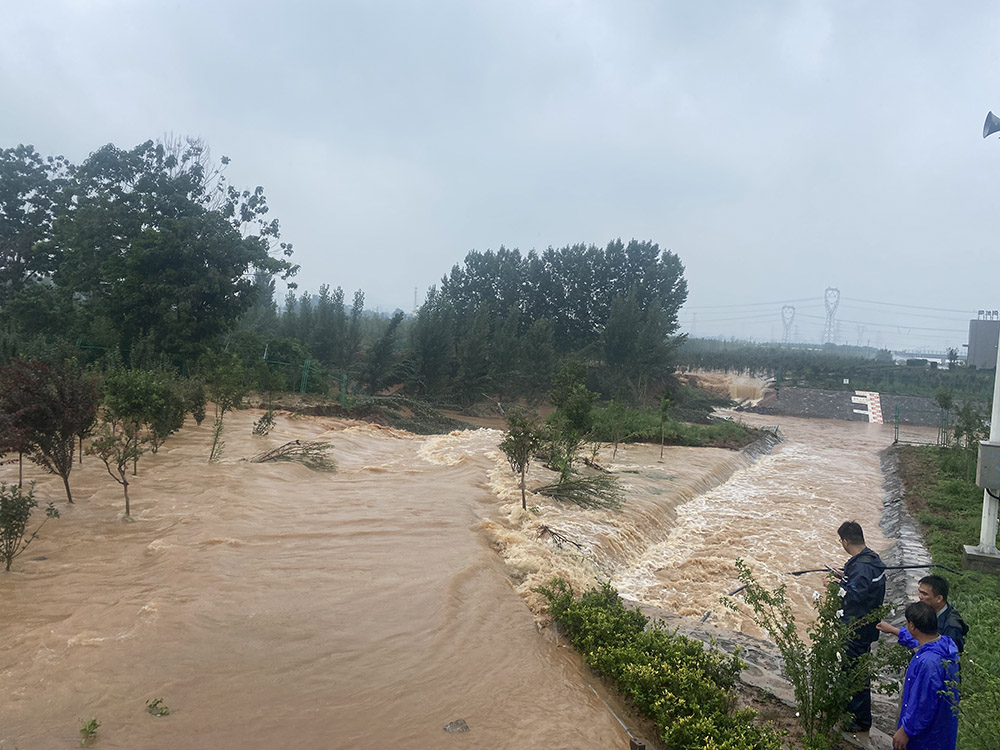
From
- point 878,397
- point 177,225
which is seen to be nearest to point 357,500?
point 177,225

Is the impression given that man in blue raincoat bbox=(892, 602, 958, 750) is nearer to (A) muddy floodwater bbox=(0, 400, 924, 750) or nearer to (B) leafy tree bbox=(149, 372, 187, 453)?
(A) muddy floodwater bbox=(0, 400, 924, 750)

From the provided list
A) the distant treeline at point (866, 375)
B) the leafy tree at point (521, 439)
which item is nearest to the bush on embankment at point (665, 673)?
the leafy tree at point (521, 439)

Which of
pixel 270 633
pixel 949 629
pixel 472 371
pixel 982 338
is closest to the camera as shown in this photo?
pixel 949 629

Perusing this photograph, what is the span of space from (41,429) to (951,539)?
13.1 m

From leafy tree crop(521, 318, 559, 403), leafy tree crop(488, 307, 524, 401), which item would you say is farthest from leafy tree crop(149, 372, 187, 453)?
leafy tree crop(521, 318, 559, 403)

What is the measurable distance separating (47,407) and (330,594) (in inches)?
172

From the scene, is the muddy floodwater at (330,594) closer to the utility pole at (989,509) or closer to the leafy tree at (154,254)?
the utility pole at (989,509)

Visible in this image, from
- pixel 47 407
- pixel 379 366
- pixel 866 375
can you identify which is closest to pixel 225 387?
pixel 47 407

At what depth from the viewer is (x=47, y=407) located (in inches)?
293

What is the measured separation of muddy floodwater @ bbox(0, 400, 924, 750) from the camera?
164 inches

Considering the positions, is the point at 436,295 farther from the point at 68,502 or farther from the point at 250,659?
the point at 250,659

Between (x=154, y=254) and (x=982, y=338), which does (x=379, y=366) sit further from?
(x=982, y=338)

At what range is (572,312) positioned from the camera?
42.3 m

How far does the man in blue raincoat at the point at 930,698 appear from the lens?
3475 millimetres
